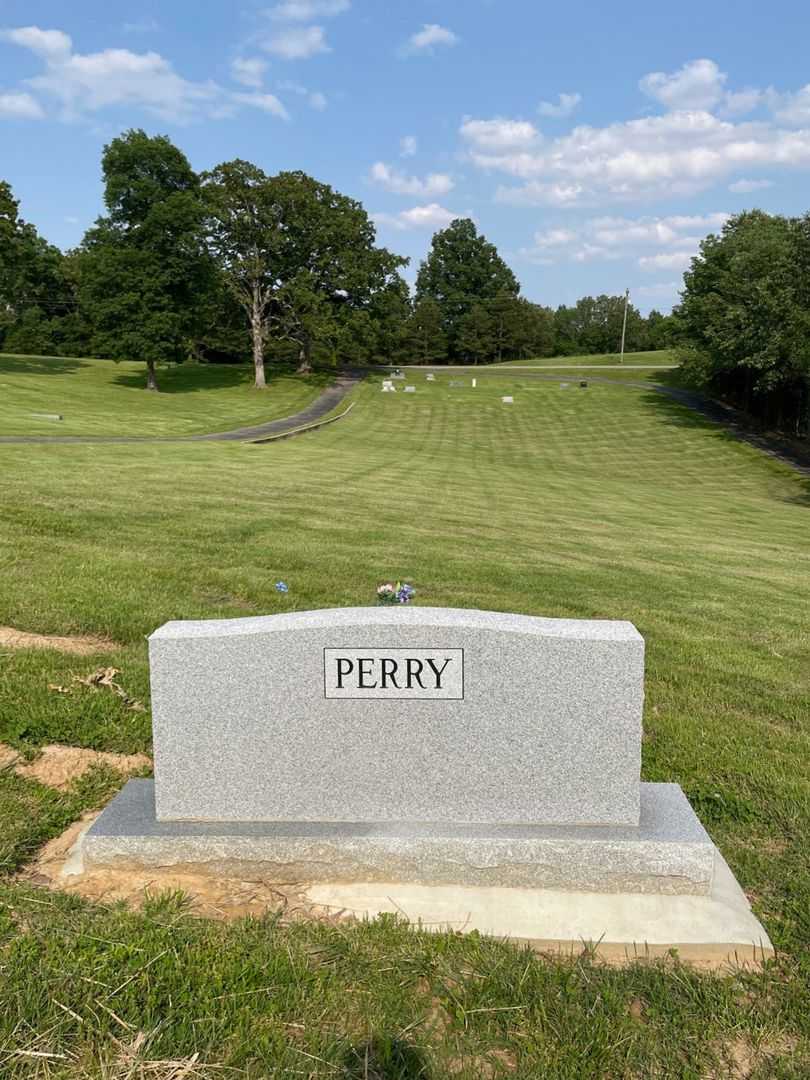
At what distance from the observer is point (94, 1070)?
255 centimetres

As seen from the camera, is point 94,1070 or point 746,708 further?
point 746,708

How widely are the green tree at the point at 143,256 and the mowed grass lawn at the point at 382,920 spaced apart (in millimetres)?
32035

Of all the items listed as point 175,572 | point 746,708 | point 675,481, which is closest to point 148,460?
point 175,572

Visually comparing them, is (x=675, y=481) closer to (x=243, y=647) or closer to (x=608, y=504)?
(x=608, y=504)

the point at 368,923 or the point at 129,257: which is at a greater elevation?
the point at 129,257

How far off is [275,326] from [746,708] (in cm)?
5540

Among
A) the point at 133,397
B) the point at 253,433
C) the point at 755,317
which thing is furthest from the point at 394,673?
the point at 133,397

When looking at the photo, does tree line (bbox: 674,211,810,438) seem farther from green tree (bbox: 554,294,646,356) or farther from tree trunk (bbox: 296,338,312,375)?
green tree (bbox: 554,294,646,356)

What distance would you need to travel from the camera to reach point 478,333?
309 ft

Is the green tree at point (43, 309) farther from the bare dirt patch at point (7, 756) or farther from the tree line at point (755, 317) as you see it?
the bare dirt patch at point (7, 756)

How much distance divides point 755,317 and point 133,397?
1449 inches

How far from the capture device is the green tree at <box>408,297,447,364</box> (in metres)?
92.4

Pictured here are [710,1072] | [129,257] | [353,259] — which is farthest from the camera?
[353,259]

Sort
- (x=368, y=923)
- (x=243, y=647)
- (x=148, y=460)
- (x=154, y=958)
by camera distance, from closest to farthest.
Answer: (x=154, y=958) → (x=368, y=923) → (x=243, y=647) → (x=148, y=460)
